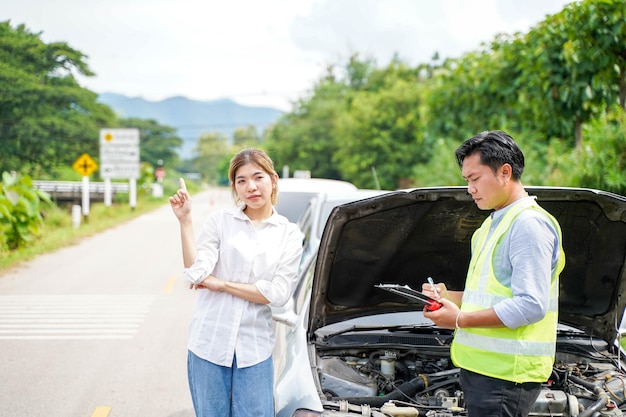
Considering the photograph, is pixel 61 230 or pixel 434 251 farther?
pixel 61 230

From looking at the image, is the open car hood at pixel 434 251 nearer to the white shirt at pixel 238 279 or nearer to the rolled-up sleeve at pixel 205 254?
the white shirt at pixel 238 279

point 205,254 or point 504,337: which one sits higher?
point 205,254

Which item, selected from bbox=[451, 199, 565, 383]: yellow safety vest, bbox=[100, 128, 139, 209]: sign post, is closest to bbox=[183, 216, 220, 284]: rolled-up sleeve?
bbox=[451, 199, 565, 383]: yellow safety vest

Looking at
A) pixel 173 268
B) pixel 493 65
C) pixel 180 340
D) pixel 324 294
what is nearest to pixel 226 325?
pixel 324 294

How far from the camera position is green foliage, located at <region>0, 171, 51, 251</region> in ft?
52.1

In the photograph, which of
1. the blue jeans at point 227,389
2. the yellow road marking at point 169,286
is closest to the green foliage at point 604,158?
the yellow road marking at point 169,286

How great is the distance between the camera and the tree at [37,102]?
985 inches

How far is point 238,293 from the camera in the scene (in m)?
3.05

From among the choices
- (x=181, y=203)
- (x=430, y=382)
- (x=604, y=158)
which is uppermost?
(x=604, y=158)

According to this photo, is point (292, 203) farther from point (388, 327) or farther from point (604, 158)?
point (388, 327)

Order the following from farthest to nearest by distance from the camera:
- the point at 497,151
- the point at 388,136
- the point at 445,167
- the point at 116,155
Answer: the point at 388,136, the point at 116,155, the point at 445,167, the point at 497,151

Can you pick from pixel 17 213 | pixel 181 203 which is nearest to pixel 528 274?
pixel 181 203

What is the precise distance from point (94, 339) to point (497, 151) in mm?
6251

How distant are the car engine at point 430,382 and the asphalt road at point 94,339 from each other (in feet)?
6.39
